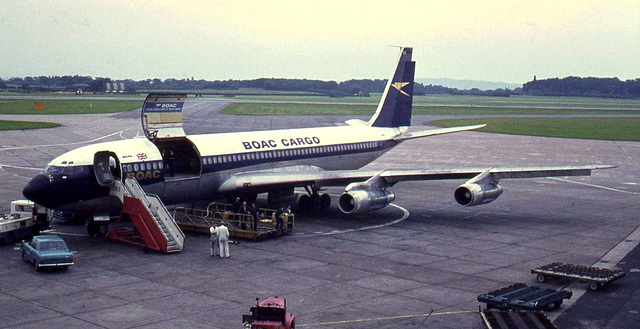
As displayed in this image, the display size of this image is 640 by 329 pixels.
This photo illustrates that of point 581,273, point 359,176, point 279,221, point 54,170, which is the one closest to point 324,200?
point 359,176

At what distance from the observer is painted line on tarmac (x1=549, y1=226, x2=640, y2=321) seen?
2584cm

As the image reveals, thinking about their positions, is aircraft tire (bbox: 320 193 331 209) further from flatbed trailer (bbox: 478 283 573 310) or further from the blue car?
flatbed trailer (bbox: 478 283 573 310)

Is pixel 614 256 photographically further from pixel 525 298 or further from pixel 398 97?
pixel 398 97

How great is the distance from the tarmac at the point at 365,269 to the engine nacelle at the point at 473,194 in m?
1.50

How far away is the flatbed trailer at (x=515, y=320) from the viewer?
21094 mm

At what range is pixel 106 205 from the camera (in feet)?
115

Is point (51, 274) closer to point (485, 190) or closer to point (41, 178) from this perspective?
point (41, 178)

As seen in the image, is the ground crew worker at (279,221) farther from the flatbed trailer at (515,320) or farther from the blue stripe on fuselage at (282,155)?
the flatbed trailer at (515,320)

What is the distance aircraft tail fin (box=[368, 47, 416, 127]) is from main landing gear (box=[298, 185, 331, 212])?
10431 mm

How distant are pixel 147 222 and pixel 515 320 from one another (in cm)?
1796

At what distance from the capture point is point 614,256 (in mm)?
32188

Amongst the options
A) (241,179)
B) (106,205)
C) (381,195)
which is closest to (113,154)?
(106,205)

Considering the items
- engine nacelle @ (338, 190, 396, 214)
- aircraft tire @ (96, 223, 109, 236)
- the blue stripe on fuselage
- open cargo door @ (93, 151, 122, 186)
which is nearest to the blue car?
open cargo door @ (93, 151, 122, 186)

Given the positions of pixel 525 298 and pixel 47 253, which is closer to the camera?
pixel 525 298
